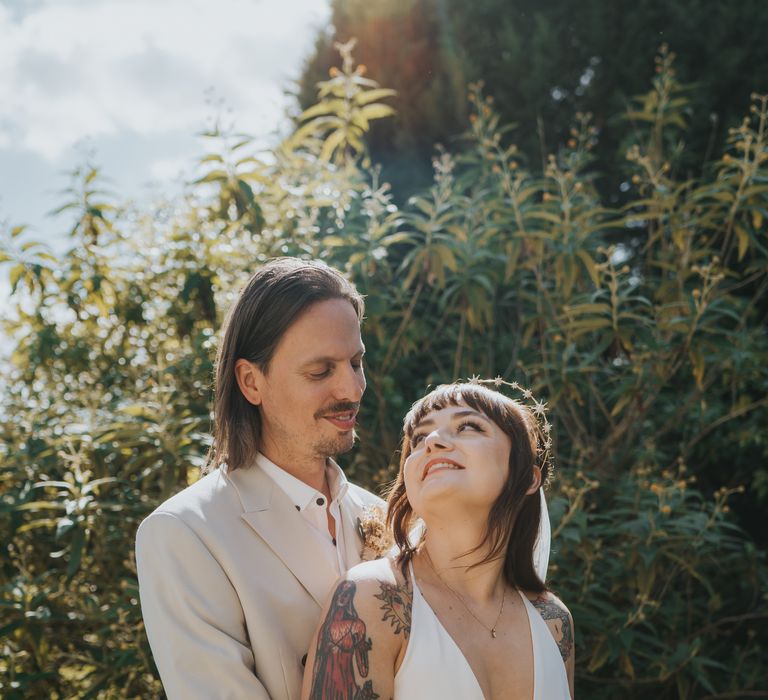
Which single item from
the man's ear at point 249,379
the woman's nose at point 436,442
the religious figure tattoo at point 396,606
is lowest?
the religious figure tattoo at point 396,606

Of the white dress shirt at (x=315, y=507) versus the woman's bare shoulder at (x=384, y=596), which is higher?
the white dress shirt at (x=315, y=507)

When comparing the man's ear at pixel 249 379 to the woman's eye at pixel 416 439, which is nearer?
the woman's eye at pixel 416 439

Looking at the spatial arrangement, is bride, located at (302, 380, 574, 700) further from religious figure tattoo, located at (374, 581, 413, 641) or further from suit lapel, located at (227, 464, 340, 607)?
suit lapel, located at (227, 464, 340, 607)

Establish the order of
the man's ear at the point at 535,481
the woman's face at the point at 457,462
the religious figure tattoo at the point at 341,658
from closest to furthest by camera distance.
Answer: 1. the religious figure tattoo at the point at 341,658
2. the woman's face at the point at 457,462
3. the man's ear at the point at 535,481

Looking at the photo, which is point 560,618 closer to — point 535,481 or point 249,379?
point 535,481

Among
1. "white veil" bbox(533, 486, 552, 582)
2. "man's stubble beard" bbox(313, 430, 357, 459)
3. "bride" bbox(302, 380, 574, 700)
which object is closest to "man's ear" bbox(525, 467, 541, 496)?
"bride" bbox(302, 380, 574, 700)

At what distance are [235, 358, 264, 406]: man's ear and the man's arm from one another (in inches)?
20.1

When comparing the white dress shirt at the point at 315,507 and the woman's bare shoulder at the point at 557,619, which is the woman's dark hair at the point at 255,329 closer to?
the white dress shirt at the point at 315,507

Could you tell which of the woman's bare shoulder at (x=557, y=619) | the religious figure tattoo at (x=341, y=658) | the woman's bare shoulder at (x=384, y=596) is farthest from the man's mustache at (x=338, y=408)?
the woman's bare shoulder at (x=557, y=619)

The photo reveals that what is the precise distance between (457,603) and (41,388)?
332 centimetres

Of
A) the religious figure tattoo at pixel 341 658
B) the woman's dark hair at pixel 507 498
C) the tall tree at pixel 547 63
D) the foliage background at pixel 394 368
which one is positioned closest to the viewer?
the religious figure tattoo at pixel 341 658

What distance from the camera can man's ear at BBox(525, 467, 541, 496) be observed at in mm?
2600

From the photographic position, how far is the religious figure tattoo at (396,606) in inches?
87.9

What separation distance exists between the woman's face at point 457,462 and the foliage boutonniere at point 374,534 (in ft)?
1.11
